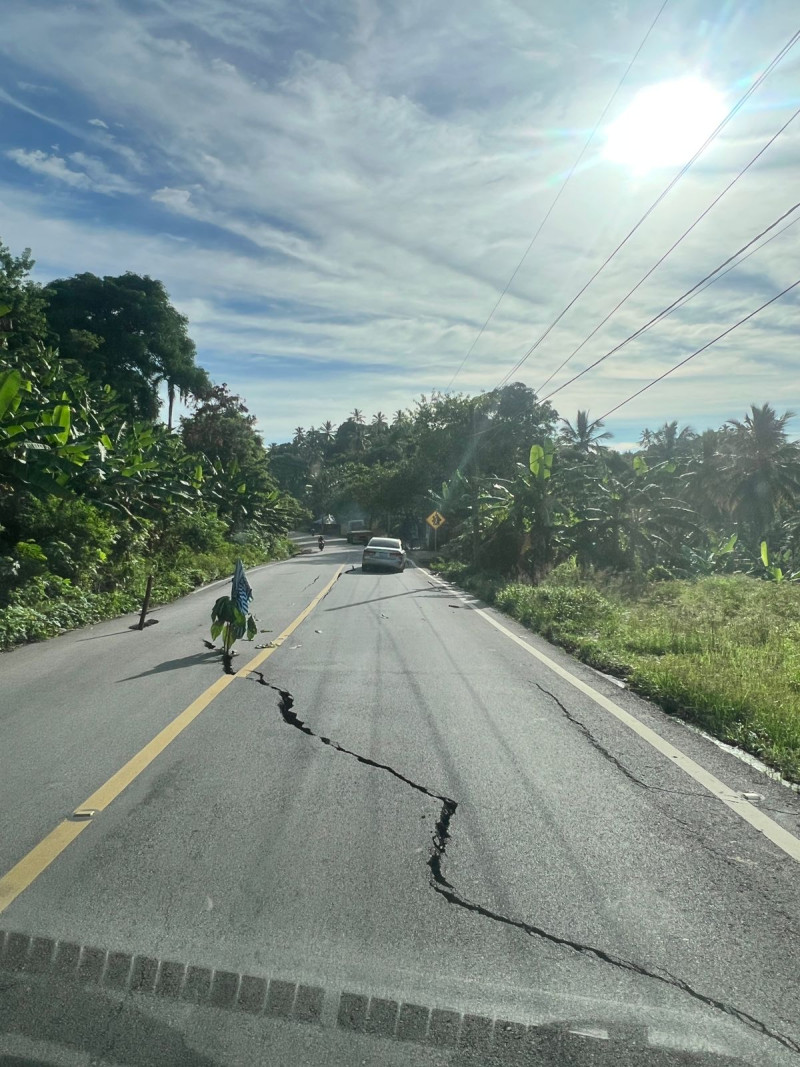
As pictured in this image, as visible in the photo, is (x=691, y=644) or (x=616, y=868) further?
(x=691, y=644)

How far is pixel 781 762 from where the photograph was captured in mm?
6789

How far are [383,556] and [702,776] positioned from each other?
29151 millimetres

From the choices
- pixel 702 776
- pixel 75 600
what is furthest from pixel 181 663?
pixel 702 776

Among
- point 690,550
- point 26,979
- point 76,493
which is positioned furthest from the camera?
point 690,550

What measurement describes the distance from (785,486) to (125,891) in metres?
48.0

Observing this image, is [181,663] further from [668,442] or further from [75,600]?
[668,442]

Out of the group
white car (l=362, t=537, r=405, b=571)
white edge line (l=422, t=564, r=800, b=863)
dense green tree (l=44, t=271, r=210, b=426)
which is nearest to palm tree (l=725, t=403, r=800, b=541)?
white car (l=362, t=537, r=405, b=571)

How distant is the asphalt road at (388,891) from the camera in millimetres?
3281

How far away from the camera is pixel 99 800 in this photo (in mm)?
5652

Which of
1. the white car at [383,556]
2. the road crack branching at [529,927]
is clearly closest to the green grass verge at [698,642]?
the road crack branching at [529,927]

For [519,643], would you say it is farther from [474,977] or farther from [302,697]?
[474,977]

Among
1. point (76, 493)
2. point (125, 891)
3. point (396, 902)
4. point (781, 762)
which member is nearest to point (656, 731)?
point (781, 762)

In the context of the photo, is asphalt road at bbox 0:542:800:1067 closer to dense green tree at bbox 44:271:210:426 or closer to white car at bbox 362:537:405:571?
white car at bbox 362:537:405:571

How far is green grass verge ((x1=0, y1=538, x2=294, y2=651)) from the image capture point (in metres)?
13.5
